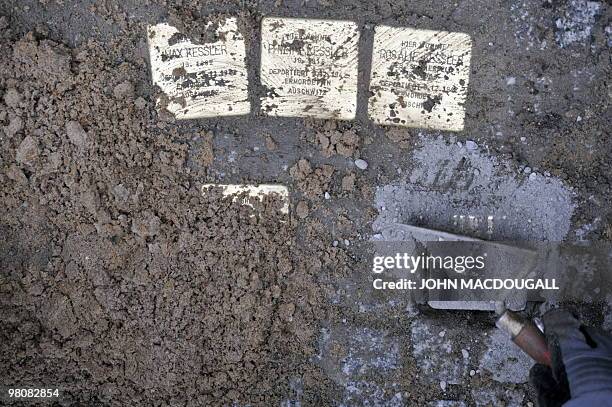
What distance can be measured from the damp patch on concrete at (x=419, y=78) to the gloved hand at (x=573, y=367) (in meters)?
0.90

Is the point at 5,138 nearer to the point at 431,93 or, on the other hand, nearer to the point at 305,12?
the point at 305,12

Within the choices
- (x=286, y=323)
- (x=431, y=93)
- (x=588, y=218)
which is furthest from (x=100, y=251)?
(x=588, y=218)

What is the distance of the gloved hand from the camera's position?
1972 mm

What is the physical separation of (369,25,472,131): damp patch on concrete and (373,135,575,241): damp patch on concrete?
0.12 meters

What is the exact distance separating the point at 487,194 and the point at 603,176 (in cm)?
49

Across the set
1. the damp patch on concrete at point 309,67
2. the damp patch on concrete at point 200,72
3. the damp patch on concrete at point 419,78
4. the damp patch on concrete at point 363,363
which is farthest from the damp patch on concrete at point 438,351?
the damp patch on concrete at point 200,72

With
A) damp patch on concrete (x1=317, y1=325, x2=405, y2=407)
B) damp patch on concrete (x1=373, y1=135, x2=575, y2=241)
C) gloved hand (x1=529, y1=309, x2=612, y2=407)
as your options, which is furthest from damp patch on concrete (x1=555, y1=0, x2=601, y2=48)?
damp patch on concrete (x1=317, y1=325, x2=405, y2=407)

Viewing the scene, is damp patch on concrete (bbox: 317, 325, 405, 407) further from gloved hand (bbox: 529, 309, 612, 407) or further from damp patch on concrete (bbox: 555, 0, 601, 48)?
damp patch on concrete (bbox: 555, 0, 601, 48)

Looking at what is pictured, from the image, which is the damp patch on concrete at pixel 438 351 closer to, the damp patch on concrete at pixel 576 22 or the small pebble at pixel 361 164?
the small pebble at pixel 361 164

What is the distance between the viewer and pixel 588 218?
8.12ft

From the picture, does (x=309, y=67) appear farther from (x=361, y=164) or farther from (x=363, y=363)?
(x=363, y=363)

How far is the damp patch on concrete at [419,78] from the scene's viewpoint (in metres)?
2.40

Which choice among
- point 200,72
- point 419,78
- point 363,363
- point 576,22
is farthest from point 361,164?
point 576,22

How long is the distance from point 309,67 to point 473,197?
35.0 inches
